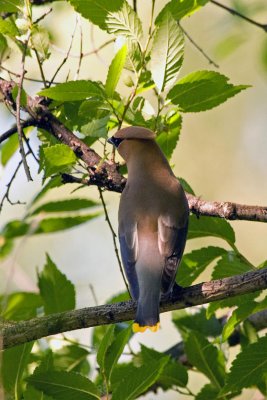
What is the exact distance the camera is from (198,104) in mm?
→ 3609

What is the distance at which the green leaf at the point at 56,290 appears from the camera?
408 centimetres

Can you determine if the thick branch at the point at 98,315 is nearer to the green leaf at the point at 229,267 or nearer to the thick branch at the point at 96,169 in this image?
the green leaf at the point at 229,267

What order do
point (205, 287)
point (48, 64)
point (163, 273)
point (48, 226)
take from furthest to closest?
point (48, 64) < point (48, 226) < point (163, 273) < point (205, 287)

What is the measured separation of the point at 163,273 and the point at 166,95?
778 millimetres

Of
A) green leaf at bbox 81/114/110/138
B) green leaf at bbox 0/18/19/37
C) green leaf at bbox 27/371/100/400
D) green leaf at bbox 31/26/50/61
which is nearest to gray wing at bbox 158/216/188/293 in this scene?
green leaf at bbox 81/114/110/138

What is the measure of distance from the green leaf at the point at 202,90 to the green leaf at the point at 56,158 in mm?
Result: 451

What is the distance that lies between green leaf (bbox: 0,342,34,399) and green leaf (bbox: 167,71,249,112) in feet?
3.66

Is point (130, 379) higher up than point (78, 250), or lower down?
lower down

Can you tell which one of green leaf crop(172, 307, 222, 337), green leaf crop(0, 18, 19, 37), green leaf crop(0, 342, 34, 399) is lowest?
green leaf crop(0, 342, 34, 399)

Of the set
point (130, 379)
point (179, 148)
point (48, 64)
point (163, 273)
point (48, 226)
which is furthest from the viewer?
point (179, 148)

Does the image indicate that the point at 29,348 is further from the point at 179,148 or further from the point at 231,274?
the point at 179,148

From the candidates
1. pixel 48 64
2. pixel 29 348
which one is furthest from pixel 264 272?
pixel 48 64

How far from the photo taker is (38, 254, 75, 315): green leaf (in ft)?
13.4

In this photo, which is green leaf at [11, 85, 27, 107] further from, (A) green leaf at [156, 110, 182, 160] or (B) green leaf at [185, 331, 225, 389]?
(B) green leaf at [185, 331, 225, 389]
